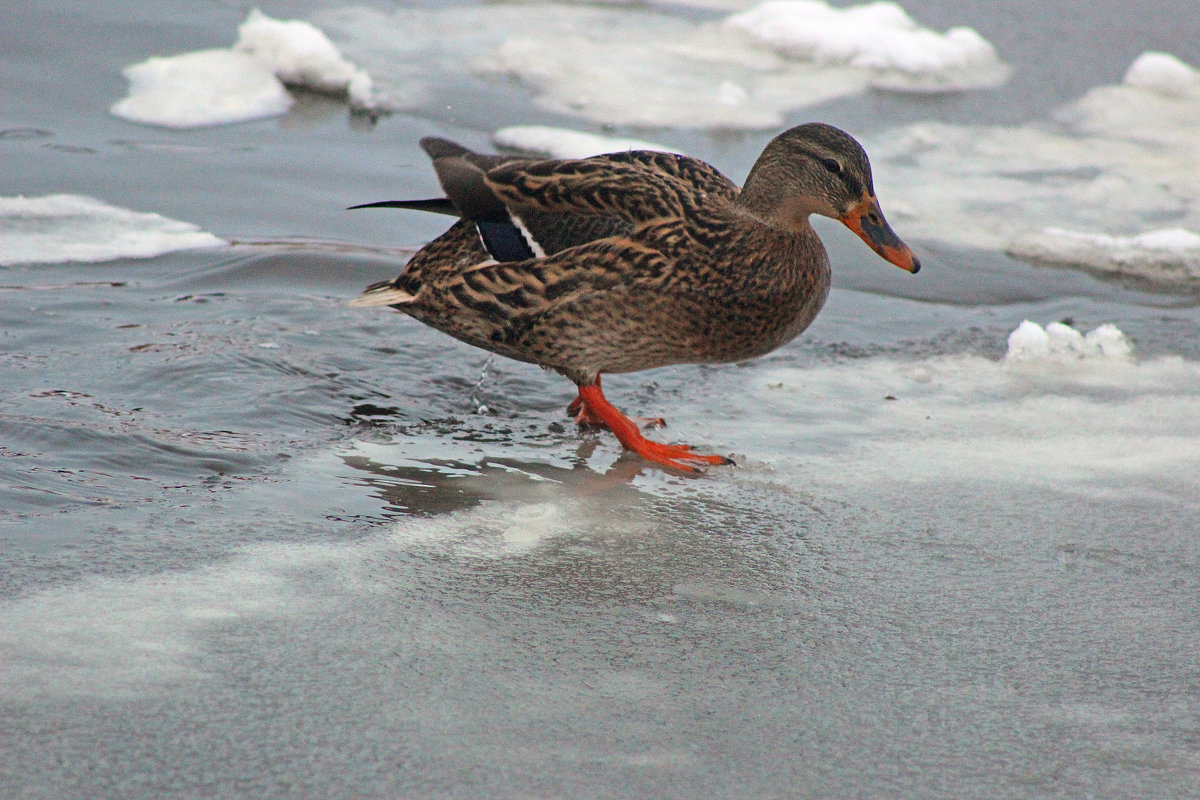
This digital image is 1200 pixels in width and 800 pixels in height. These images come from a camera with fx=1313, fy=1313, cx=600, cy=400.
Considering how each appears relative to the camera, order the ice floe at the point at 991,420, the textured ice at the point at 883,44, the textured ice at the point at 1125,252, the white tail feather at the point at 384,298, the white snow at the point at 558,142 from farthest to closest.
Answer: the textured ice at the point at 883,44, the white snow at the point at 558,142, the textured ice at the point at 1125,252, the white tail feather at the point at 384,298, the ice floe at the point at 991,420

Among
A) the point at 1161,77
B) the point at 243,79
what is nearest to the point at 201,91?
the point at 243,79

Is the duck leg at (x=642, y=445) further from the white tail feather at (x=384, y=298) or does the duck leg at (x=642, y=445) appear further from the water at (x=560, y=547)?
the white tail feather at (x=384, y=298)

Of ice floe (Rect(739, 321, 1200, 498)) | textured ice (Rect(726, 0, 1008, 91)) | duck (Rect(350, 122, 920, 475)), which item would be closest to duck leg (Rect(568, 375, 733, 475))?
duck (Rect(350, 122, 920, 475))

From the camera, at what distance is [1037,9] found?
323 inches

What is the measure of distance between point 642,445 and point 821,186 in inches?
→ 34.6

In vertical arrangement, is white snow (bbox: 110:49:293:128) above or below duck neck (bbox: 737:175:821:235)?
above

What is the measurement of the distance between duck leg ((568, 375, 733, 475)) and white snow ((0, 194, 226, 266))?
1906 millimetres

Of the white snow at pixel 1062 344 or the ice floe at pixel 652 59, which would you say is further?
the ice floe at pixel 652 59

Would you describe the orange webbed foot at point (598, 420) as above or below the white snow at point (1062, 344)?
below

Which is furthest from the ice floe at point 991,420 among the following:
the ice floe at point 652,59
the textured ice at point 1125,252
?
the ice floe at point 652,59

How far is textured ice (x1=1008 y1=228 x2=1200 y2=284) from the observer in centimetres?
512

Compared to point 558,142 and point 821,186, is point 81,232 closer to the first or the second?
point 558,142

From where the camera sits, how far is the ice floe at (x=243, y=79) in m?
6.06

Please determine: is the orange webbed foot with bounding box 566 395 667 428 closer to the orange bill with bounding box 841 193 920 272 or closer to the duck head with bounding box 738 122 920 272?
the duck head with bounding box 738 122 920 272
